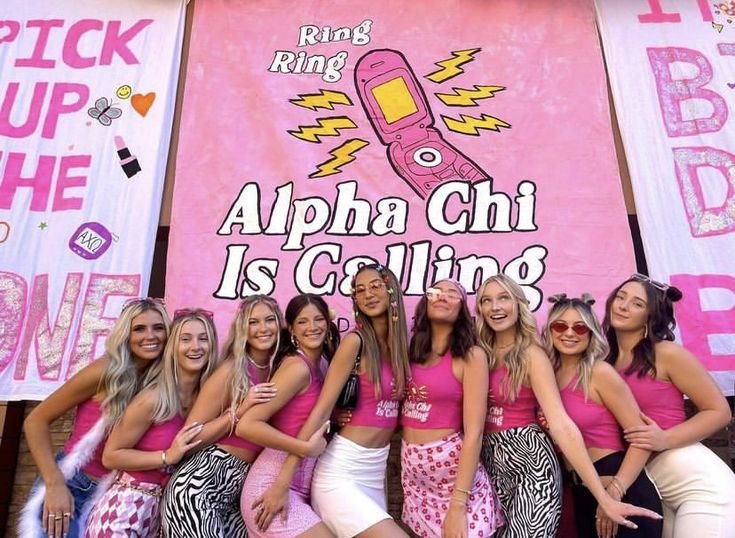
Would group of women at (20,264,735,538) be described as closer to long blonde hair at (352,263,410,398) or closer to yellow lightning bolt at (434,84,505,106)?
long blonde hair at (352,263,410,398)

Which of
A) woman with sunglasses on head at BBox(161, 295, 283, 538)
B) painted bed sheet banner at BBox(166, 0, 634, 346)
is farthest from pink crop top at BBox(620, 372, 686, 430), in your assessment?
woman with sunglasses on head at BBox(161, 295, 283, 538)

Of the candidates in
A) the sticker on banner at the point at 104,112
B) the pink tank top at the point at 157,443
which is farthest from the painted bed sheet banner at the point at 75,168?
the pink tank top at the point at 157,443

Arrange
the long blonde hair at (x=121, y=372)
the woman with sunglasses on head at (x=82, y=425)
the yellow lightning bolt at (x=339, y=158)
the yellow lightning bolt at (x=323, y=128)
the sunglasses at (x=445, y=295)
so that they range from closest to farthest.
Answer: the woman with sunglasses on head at (x=82, y=425) < the long blonde hair at (x=121, y=372) < the sunglasses at (x=445, y=295) < the yellow lightning bolt at (x=339, y=158) < the yellow lightning bolt at (x=323, y=128)

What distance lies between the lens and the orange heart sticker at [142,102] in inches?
180

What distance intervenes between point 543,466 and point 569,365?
0.57m

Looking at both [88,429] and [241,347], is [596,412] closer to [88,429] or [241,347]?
[241,347]

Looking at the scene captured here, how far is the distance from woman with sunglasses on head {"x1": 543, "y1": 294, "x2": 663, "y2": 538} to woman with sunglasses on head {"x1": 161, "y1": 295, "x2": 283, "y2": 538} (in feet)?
5.13

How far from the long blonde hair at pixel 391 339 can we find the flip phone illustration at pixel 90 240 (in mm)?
2032

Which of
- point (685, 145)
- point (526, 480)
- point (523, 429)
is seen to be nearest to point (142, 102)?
point (523, 429)

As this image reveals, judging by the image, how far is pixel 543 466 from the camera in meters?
2.86

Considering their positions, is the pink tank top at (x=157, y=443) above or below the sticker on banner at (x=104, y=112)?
below

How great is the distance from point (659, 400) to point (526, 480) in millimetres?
839

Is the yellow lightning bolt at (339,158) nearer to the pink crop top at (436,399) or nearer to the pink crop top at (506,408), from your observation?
the pink crop top at (436,399)

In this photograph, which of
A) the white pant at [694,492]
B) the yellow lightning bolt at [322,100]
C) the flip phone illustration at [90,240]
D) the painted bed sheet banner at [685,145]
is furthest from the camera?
the yellow lightning bolt at [322,100]
